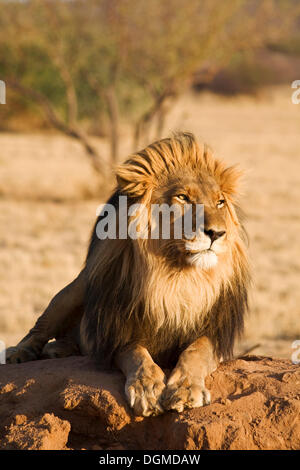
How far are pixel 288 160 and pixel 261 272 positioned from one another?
45.0ft

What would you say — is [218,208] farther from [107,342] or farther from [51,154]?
[51,154]

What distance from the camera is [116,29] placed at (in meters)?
17.6

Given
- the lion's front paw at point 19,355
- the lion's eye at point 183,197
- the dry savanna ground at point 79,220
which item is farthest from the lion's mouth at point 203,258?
the lion's front paw at point 19,355

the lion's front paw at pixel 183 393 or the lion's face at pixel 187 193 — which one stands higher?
the lion's face at pixel 187 193

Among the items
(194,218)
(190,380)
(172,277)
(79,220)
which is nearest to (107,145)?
(79,220)

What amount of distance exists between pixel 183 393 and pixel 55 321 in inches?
67.7

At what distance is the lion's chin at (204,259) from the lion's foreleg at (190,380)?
1.62 ft

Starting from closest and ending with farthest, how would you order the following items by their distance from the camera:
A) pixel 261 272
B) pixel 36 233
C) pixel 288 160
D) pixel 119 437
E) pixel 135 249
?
pixel 119 437, pixel 135 249, pixel 261 272, pixel 36 233, pixel 288 160

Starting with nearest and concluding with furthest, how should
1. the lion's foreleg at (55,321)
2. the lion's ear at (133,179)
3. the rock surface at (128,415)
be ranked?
the rock surface at (128,415)
the lion's ear at (133,179)
the lion's foreleg at (55,321)

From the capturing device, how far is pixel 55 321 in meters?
5.24

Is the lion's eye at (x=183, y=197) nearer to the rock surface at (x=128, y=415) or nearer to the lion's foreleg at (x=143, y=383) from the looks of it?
the lion's foreleg at (x=143, y=383)

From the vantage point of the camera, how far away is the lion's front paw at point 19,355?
202 inches

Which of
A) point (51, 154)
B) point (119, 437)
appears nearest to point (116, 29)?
point (51, 154)

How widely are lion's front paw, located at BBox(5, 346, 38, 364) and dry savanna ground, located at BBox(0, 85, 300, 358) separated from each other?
71.3 inches
